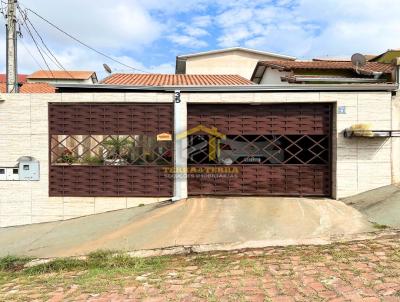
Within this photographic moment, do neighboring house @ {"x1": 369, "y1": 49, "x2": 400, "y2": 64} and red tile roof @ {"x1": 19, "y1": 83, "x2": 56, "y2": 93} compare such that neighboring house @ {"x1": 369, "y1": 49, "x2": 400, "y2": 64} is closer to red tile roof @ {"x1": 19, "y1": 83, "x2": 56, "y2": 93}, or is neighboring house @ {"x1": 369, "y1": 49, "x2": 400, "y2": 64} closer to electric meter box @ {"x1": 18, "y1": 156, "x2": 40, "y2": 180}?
electric meter box @ {"x1": 18, "y1": 156, "x2": 40, "y2": 180}

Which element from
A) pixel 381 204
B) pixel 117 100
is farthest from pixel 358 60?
pixel 117 100

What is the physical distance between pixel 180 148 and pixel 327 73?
24.0 feet

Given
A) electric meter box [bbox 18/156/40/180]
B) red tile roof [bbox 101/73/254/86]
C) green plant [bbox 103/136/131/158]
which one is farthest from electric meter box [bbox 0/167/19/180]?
red tile roof [bbox 101/73/254/86]

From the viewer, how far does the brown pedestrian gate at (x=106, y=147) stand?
8742 mm

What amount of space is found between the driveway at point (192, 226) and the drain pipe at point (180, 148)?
356 mm

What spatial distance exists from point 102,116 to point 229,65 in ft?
57.9

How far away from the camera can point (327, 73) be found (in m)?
12.9

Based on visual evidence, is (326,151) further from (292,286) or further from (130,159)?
(292,286)

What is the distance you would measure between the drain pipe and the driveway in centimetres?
36

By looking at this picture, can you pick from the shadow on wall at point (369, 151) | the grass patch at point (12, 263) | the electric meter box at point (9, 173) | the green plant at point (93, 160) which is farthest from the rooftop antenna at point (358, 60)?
the grass patch at point (12, 263)

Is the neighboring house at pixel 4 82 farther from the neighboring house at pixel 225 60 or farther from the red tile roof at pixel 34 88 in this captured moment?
the neighboring house at pixel 225 60

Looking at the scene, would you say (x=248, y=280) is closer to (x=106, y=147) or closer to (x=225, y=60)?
(x=106, y=147)

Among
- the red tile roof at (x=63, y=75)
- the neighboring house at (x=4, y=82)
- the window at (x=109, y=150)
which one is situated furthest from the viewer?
the red tile roof at (x=63, y=75)

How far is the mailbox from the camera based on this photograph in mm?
8555
